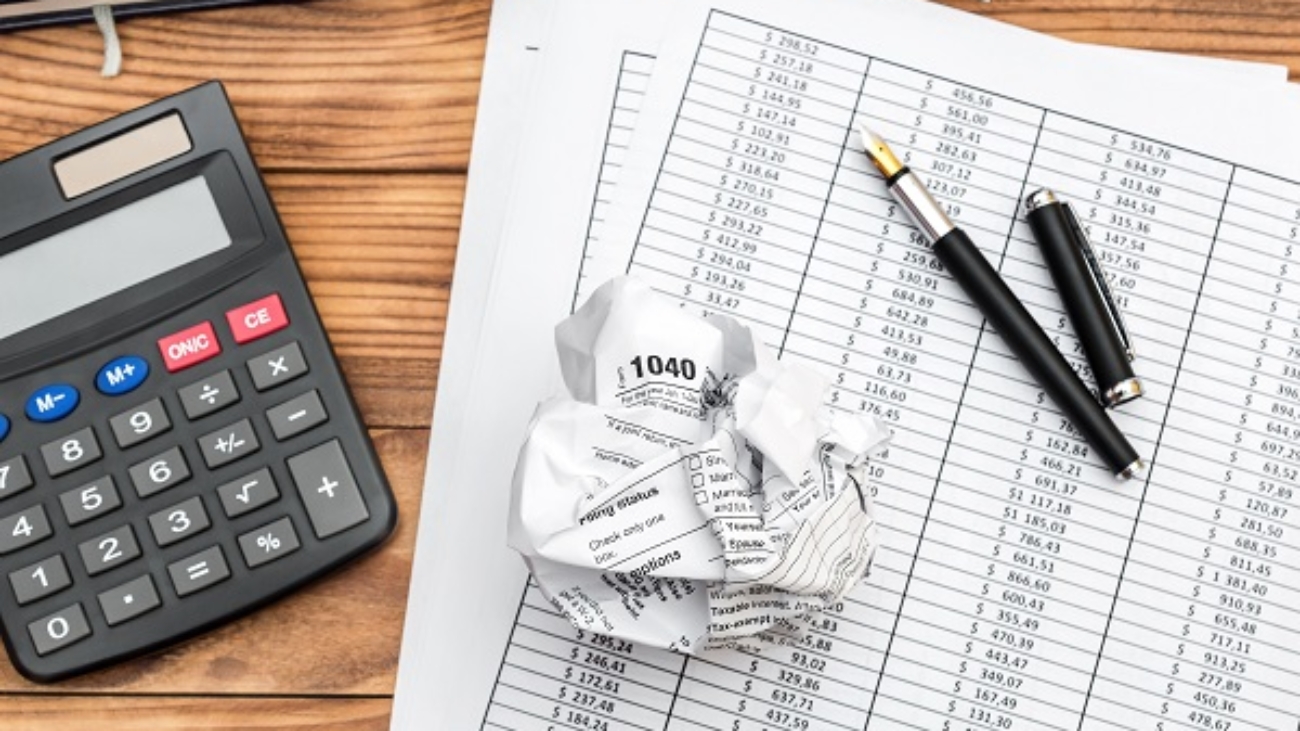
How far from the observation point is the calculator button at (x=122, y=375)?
479mm

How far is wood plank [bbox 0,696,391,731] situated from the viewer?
482mm

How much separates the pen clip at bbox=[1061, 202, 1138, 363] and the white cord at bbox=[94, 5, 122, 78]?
1.08 ft

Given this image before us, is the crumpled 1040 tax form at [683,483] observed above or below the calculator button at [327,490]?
above

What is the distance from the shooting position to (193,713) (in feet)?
1.59

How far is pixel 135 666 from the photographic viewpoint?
0.48 meters

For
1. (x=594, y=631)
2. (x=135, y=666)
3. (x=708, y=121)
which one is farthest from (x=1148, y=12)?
(x=135, y=666)

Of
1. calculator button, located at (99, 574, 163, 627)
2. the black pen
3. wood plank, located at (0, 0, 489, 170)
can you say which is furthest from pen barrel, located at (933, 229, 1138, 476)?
calculator button, located at (99, 574, 163, 627)

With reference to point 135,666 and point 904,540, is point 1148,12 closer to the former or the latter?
point 904,540

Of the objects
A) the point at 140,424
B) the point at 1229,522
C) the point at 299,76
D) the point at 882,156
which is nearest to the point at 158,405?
the point at 140,424

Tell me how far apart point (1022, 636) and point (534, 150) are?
23 centimetres

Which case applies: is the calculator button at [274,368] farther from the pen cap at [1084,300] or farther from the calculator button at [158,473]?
the pen cap at [1084,300]

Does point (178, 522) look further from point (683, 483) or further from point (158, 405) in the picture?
point (683, 483)

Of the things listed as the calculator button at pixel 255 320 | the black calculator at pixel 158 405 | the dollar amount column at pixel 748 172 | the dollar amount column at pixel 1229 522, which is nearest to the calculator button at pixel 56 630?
the black calculator at pixel 158 405

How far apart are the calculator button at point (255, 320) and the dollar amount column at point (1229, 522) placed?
0.97ft
